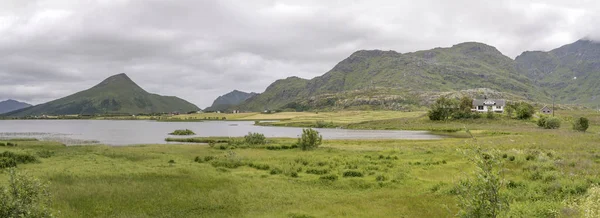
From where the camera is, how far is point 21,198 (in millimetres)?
16078

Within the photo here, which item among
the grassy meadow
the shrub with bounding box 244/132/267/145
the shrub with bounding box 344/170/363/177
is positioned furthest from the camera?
the shrub with bounding box 244/132/267/145

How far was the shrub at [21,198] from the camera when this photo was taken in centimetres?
1512

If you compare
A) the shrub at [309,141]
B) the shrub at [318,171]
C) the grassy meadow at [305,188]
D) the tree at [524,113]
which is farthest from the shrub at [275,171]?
the tree at [524,113]

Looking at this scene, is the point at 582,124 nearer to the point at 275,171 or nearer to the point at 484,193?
the point at 275,171

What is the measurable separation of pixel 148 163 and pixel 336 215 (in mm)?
29985

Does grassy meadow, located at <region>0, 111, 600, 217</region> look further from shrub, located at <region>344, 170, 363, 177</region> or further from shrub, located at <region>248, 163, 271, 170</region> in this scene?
shrub, located at <region>248, 163, 271, 170</region>

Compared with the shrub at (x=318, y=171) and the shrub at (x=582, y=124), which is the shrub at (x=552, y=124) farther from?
the shrub at (x=318, y=171)

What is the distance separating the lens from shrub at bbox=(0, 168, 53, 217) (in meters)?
15.1

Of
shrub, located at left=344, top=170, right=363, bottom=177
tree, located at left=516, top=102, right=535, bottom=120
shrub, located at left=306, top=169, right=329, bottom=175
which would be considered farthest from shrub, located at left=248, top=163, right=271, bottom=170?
tree, located at left=516, top=102, right=535, bottom=120

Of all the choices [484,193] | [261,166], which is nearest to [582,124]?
[261,166]

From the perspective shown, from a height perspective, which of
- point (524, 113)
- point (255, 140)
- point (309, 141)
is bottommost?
point (255, 140)

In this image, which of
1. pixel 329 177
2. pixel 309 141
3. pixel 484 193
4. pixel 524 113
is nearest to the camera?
pixel 484 193

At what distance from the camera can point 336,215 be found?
73.5 ft

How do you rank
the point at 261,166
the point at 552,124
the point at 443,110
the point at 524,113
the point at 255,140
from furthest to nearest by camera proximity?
1. the point at 443,110
2. the point at 524,113
3. the point at 552,124
4. the point at 255,140
5. the point at 261,166
